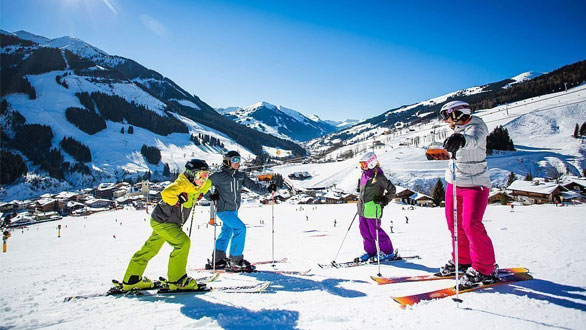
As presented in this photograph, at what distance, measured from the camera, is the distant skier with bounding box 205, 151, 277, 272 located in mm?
5137

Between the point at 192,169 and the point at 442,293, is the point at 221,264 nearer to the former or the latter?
the point at 192,169

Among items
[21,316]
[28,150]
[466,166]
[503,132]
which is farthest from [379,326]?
[28,150]

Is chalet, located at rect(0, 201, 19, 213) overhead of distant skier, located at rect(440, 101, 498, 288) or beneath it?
beneath

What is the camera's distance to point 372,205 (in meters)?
5.18

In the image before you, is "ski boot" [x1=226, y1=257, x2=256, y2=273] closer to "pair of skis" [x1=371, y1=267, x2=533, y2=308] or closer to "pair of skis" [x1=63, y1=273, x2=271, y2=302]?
"pair of skis" [x1=63, y1=273, x2=271, y2=302]

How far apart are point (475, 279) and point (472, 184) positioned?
1126 mm

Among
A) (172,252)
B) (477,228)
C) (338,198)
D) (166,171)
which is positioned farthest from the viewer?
(166,171)

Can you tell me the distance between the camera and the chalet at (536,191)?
4625 centimetres

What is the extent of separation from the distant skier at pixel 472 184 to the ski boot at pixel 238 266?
11.2 ft

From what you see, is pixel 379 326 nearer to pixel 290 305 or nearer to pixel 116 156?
pixel 290 305

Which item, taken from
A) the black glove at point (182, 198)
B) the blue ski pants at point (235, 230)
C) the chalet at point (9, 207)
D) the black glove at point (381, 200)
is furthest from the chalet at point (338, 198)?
the chalet at point (9, 207)

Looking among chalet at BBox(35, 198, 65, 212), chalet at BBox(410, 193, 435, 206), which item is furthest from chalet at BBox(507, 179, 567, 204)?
chalet at BBox(35, 198, 65, 212)

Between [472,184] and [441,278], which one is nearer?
[472,184]

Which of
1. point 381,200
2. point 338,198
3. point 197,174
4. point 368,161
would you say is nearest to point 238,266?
point 197,174
